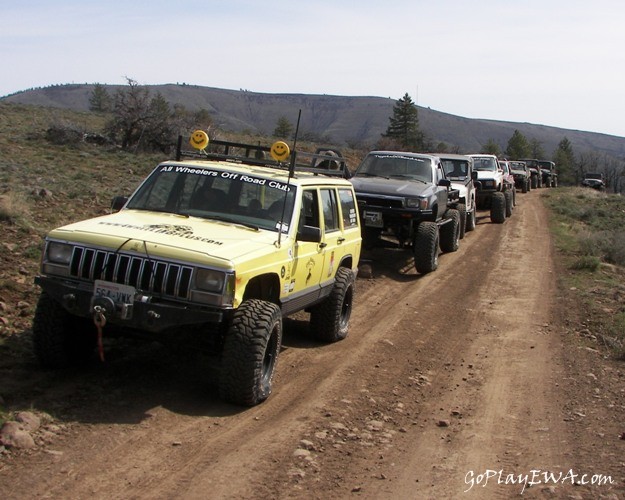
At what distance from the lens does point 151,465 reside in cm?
466

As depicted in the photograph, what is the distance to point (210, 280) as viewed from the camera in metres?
5.48

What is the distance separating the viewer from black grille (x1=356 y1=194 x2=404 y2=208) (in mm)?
12883

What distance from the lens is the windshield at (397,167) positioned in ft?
46.4

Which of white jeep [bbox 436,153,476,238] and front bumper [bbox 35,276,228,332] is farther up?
white jeep [bbox 436,153,476,238]

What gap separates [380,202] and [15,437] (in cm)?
895

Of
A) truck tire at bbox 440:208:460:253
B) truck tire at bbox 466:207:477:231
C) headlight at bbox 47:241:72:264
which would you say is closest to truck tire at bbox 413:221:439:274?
truck tire at bbox 440:208:460:253

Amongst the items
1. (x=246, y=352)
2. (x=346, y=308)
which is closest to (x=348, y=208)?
(x=346, y=308)

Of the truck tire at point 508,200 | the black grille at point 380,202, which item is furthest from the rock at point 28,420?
the truck tire at point 508,200

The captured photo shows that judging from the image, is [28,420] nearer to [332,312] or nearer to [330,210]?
[332,312]

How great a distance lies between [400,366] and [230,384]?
2438 millimetres

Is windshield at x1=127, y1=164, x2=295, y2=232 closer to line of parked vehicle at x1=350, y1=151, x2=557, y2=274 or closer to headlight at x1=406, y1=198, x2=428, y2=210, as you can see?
line of parked vehicle at x1=350, y1=151, x2=557, y2=274

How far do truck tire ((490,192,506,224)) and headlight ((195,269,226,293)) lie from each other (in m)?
18.3

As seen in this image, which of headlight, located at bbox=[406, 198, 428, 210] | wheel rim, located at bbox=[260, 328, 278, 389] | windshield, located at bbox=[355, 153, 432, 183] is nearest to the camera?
wheel rim, located at bbox=[260, 328, 278, 389]

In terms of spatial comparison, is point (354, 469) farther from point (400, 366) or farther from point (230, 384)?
point (400, 366)
